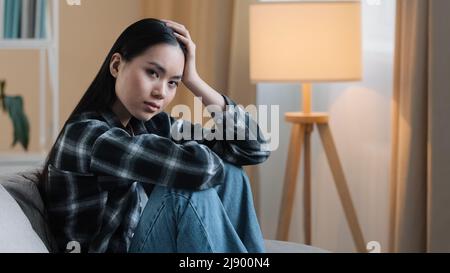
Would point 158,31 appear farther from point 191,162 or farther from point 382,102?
point 382,102

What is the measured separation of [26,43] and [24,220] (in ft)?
4.79

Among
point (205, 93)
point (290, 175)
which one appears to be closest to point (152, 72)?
point (205, 93)

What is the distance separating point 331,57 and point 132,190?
104 cm

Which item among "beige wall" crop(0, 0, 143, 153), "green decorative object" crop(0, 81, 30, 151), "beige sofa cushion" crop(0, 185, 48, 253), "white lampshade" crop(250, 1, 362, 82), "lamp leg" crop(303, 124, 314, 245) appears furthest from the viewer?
"green decorative object" crop(0, 81, 30, 151)

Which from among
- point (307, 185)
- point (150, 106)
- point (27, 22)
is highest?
point (27, 22)

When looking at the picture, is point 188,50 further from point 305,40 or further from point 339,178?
point 339,178

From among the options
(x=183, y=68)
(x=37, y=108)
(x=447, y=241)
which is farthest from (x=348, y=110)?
(x=183, y=68)

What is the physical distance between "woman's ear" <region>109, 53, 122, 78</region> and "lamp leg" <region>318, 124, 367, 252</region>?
1067 millimetres

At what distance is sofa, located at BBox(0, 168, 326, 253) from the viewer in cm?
117

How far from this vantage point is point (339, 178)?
2336mm

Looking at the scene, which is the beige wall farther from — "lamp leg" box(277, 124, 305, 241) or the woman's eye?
"lamp leg" box(277, 124, 305, 241)

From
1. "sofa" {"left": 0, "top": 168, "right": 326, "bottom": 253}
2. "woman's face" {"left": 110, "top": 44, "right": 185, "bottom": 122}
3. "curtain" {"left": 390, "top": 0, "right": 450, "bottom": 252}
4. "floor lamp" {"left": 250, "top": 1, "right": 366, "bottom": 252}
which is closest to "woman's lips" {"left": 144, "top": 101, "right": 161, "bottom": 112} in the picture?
"woman's face" {"left": 110, "top": 44, "right": 185, "bottom": 122}

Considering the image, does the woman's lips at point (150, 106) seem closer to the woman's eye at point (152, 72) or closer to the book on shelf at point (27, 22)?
the woman's eye at point (152, 72)

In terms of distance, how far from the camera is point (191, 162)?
133 cm
